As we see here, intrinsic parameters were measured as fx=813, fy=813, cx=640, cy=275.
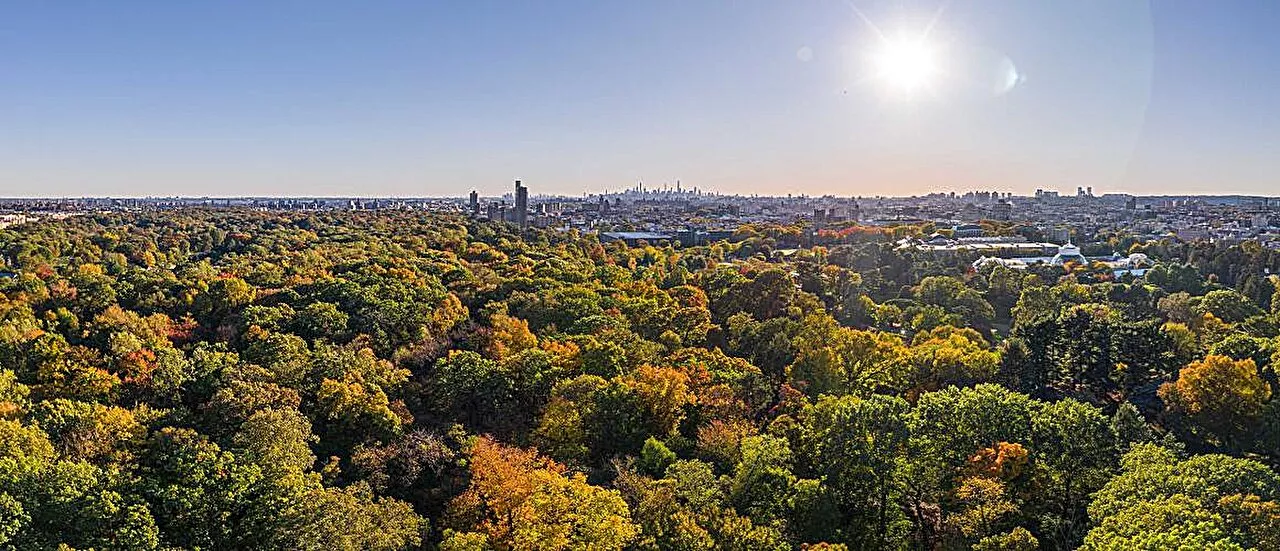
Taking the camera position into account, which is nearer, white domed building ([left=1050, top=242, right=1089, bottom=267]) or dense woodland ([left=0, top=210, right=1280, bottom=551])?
dense woodland ([left=0, top=210, right=1280, bottom=551])

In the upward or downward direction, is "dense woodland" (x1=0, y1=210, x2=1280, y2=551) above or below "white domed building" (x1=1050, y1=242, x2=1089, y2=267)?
below

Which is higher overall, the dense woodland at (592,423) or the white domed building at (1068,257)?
the white domed building at (1068,257)

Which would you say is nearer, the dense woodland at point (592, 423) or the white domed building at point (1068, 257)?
the dense woodland at point (592, 423)

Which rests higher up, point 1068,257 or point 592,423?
point 1068,257

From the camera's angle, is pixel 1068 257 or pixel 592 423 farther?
pixel 1068 257

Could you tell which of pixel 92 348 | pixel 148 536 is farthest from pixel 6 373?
pixel 148 536
